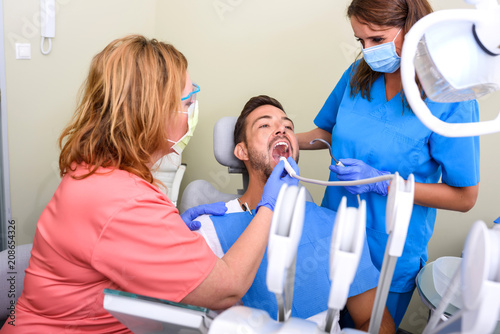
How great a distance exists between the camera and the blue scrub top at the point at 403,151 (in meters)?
1.32

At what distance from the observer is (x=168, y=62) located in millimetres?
1041

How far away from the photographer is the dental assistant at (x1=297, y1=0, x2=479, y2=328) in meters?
1.33

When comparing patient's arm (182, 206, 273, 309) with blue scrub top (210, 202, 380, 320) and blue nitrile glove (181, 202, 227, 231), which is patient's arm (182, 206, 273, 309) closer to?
blue scrub top (210, 202, 380, 320)

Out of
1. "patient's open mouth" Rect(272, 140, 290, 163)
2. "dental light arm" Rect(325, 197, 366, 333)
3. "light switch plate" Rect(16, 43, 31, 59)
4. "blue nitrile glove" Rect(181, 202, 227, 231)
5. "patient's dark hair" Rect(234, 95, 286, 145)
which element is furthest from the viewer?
"light switch plate" Rect(16, 43, 31, 59)

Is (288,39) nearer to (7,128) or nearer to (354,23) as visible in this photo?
(354,23)

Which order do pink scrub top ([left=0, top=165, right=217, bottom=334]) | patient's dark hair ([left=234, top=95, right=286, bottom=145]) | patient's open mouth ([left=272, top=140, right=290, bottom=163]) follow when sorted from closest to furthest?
pink scrub top ([left=0, top=165, right=217, bottom=334])
patient's open mouth ([left=272, top=140, right=290, bottom=163])
patient's dark hair ([left=234, top=95, right=286, bottom=145])

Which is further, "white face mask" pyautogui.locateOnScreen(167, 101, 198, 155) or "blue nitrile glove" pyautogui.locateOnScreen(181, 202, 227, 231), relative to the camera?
"blue nitrile glove" pyautogui.locateOnScreen(181, 202, 227, 231)

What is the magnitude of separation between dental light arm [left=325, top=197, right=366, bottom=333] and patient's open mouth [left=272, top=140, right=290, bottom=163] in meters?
1.19

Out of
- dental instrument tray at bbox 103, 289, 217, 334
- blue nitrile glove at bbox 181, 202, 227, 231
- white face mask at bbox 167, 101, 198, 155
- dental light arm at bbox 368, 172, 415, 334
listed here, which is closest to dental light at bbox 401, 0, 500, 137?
dental light arm at bbox 368, 172, 415, 334

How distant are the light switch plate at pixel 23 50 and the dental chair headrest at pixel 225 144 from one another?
128 cm

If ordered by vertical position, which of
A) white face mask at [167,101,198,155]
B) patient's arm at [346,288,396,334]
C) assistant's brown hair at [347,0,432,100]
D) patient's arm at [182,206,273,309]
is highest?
assistant's brown hair at [347,0,432,100]

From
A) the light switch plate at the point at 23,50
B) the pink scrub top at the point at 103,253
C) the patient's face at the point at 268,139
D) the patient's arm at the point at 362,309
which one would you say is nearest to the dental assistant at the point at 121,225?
the pink scrub top at the point at 103,253

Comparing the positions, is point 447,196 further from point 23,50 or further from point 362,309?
point 23,50

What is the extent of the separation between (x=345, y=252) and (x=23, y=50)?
241 centimetres
